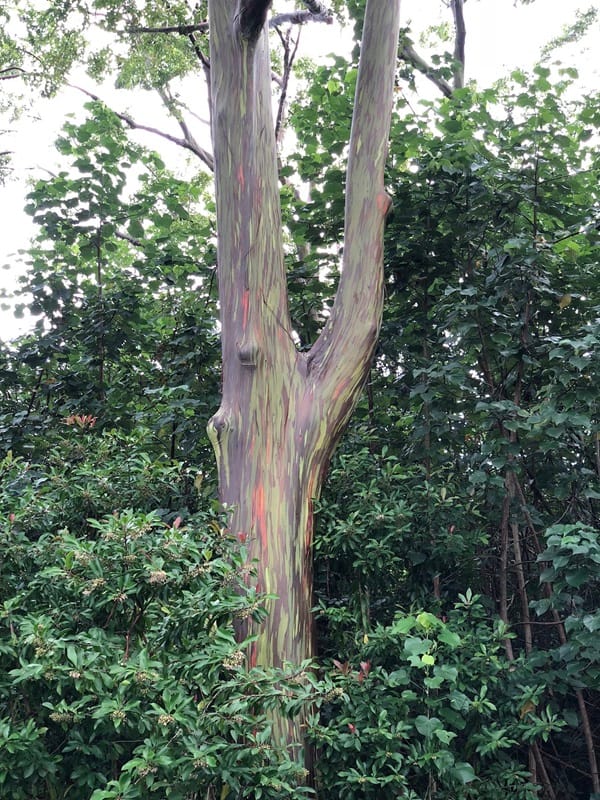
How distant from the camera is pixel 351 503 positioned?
13.2 ft

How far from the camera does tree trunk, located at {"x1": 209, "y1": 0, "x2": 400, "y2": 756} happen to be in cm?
389

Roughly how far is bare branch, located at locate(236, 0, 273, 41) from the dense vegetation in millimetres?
1023

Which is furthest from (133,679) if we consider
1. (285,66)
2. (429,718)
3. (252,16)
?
(285,66)

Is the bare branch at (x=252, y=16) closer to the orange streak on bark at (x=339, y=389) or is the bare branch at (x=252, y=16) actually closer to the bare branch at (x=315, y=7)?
the bare branch at (x=315, y=7)

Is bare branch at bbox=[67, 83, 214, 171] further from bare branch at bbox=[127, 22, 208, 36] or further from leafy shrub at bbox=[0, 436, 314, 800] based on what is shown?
leafy shrub at bbox=[0, 436, 314, 800]

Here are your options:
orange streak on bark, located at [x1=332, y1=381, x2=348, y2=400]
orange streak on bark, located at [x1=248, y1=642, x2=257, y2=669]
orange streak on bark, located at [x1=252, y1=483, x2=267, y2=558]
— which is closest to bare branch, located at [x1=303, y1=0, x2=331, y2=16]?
orange streak on bark, located at [x1=332, y1=381, x2=348, y2=400]

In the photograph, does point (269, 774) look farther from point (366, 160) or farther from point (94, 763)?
point (366, 160)

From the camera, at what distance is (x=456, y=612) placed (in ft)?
12.2

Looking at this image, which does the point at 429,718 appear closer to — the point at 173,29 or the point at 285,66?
the point at 173,29

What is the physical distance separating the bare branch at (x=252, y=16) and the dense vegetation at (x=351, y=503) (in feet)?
3.36

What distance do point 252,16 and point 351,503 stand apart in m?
2.91

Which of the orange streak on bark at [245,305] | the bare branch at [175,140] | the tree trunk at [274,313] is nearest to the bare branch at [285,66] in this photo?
the bare branch at [175,140]

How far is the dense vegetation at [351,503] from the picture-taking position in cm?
264

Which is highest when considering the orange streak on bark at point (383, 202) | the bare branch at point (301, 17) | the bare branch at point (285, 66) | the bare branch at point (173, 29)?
the bare branch at point (285, 66)
